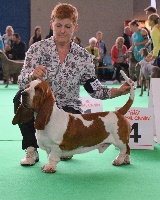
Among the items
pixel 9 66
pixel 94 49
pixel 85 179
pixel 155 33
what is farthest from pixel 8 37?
pixel 85 179

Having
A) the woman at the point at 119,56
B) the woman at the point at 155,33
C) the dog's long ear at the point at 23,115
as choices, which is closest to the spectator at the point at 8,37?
the woman at the point at 119,56

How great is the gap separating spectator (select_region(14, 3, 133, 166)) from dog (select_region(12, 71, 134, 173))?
0.24 metres

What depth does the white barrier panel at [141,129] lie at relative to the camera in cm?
339

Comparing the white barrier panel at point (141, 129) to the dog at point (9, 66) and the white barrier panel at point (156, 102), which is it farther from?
the dog at point (9, 66)

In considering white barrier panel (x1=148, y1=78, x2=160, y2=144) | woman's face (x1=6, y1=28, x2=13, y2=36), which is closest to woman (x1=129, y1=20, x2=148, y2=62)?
woman's face (x1=6, y1=28, x2=13, y2=36)

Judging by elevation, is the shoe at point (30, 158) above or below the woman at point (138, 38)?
below

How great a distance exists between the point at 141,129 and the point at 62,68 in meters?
0.88

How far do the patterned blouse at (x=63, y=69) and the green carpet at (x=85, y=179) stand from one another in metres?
0.47

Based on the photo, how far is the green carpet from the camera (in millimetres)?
2199

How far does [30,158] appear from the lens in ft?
9.32

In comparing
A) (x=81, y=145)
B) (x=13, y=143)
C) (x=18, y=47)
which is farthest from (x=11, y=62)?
(x=81, y=145)

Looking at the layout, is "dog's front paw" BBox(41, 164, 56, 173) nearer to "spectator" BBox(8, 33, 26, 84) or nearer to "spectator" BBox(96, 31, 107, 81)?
"spectator" BBox(8, 33, 26, 84)

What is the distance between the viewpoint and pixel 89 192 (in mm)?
2246

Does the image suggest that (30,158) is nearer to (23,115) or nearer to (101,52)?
(23,115)
